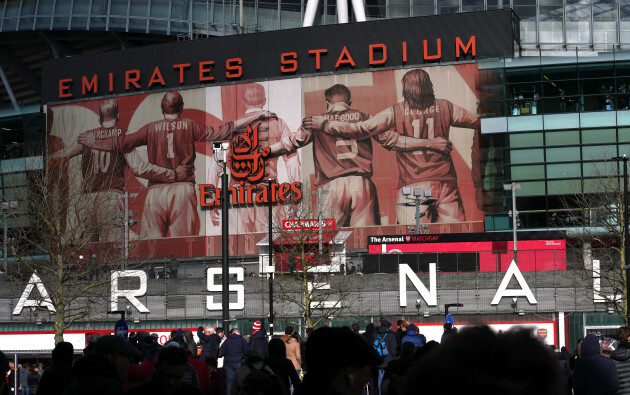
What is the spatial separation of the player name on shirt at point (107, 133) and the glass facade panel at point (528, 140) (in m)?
31.9

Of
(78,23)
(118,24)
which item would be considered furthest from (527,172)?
(78,23)

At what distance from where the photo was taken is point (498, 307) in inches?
1914

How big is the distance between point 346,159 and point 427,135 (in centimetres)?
623

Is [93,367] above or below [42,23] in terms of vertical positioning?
below

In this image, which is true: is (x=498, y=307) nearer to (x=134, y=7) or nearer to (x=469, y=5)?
(x=469, y=5)

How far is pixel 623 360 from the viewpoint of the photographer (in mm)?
12688

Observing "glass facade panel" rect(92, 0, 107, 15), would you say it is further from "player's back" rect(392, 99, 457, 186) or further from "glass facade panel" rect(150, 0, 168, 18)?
"player's back" rect(392, 99, 457, 186)

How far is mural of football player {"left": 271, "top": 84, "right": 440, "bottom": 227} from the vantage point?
79375 millimetres

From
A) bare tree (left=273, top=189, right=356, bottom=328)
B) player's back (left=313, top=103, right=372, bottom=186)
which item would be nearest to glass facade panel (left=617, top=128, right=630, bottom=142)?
player's back (left=313, top=103, right=372, bottom=186)

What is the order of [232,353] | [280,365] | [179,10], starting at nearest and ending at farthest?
[280,365], [232,353], [179,10]

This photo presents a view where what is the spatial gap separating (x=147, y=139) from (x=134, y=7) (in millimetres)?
13712

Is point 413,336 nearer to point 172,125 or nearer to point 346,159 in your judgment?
point 346,159

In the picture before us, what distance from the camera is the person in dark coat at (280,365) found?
11.6 metres

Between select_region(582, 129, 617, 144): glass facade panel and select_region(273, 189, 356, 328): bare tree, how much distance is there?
23.7 metres
